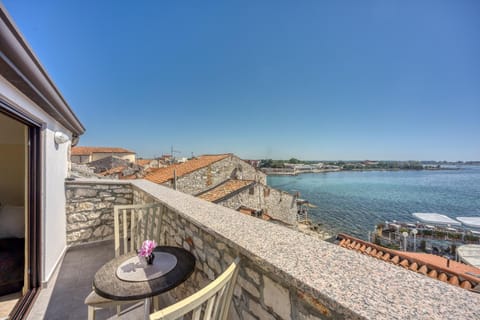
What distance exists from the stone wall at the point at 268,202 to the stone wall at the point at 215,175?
88.2 inches

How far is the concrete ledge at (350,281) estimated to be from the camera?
23.3 inches

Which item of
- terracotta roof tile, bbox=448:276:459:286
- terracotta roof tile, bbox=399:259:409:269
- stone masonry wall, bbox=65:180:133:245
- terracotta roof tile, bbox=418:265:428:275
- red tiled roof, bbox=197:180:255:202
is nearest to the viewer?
terracotta roof tile, bbox=448:276:459:286

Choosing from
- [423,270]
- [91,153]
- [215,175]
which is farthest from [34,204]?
[91,153]

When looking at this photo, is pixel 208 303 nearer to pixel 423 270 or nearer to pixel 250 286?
pixel 250 286

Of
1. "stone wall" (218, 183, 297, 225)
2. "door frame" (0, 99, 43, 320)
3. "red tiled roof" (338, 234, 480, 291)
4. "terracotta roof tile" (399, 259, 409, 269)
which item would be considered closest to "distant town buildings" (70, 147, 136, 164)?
"stone wall" (218, 183, 297, 225)

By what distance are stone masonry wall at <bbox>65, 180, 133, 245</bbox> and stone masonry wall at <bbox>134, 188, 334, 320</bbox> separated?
296cm

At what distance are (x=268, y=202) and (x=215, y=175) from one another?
11.9 feet

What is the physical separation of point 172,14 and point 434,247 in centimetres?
1626

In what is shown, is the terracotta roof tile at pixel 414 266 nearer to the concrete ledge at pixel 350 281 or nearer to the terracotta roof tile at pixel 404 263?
the terracotta roof tile at pixel 404 263

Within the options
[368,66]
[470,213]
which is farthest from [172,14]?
[470,213]

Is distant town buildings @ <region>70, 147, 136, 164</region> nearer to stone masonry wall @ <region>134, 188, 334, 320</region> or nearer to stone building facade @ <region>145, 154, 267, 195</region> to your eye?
stone building facade @ <region>145, 154, 267, 195</region>

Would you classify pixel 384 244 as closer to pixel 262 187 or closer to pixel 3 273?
pixel 262 187

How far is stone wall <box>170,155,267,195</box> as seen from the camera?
1022cm

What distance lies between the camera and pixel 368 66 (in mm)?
10867
